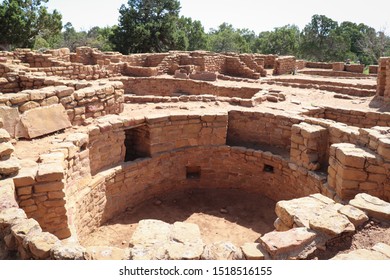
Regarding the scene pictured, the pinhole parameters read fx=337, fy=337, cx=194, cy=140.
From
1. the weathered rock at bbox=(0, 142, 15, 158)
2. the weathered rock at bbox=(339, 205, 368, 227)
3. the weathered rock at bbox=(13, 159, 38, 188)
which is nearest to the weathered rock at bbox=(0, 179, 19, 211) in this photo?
the weathered rock at bbox=(13, 159, 38, 188)

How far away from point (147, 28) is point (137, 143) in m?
24.4

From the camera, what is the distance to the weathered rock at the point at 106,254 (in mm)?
3221

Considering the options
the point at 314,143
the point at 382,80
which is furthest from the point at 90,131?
the point at 382,80

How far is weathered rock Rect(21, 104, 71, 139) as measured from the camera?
6363 millimetres

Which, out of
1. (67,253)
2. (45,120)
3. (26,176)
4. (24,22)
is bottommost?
(67,253)

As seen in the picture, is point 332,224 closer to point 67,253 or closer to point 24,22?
point 67,253

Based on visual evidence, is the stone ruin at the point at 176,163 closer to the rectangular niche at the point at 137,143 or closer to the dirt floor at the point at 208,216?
the rectangular niche at the point at 137,143

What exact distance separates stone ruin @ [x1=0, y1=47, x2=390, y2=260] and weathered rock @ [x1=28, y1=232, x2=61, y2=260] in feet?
0.05

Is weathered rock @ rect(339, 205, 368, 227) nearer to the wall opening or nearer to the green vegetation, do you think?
the wall opening

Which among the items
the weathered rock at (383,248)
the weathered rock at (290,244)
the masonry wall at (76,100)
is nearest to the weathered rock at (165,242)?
the weathered rock at (290,244)

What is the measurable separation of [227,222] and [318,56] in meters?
42.4

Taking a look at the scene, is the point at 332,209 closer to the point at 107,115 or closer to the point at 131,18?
the point at 107,115

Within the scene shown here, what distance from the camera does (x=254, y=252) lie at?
3545mm

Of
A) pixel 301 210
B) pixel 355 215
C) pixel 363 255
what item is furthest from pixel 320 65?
pixel 363 255
